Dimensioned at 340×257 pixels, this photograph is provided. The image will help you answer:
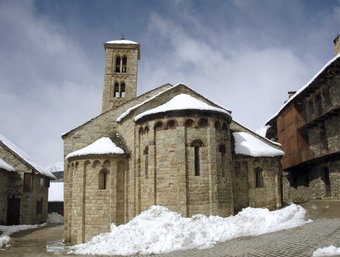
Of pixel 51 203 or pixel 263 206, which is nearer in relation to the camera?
pixel 263 206

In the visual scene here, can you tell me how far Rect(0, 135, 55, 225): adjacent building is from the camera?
2766 centimetres

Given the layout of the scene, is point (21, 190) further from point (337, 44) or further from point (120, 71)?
point (337, 44)

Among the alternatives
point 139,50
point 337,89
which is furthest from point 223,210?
point 139,50

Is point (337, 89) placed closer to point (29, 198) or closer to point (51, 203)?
point (29, 198)

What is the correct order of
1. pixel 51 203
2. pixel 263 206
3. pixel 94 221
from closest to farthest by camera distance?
pixel 94 221 < pixel 263 206 < pixel 51 203

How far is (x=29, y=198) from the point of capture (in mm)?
29422

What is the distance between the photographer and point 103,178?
739 inches

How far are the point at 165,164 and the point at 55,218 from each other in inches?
986

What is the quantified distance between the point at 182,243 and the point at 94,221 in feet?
21.2

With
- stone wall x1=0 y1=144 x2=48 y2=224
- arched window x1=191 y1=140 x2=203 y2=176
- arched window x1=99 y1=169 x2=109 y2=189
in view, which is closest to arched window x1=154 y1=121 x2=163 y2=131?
arched window x1=191 y1=140 x2=203 y2=176

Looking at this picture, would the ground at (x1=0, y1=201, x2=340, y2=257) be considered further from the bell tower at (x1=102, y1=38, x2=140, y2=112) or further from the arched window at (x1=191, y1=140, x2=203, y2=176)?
the bell tower at (x1=102, y1=38, x2=140, y2=112)

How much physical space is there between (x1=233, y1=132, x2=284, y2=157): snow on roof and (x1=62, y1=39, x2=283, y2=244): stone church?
2.6 inches

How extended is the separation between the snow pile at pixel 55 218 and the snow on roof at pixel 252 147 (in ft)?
74.5

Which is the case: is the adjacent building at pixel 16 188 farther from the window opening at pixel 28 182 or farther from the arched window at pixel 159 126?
the arched window at pixel 159 126
